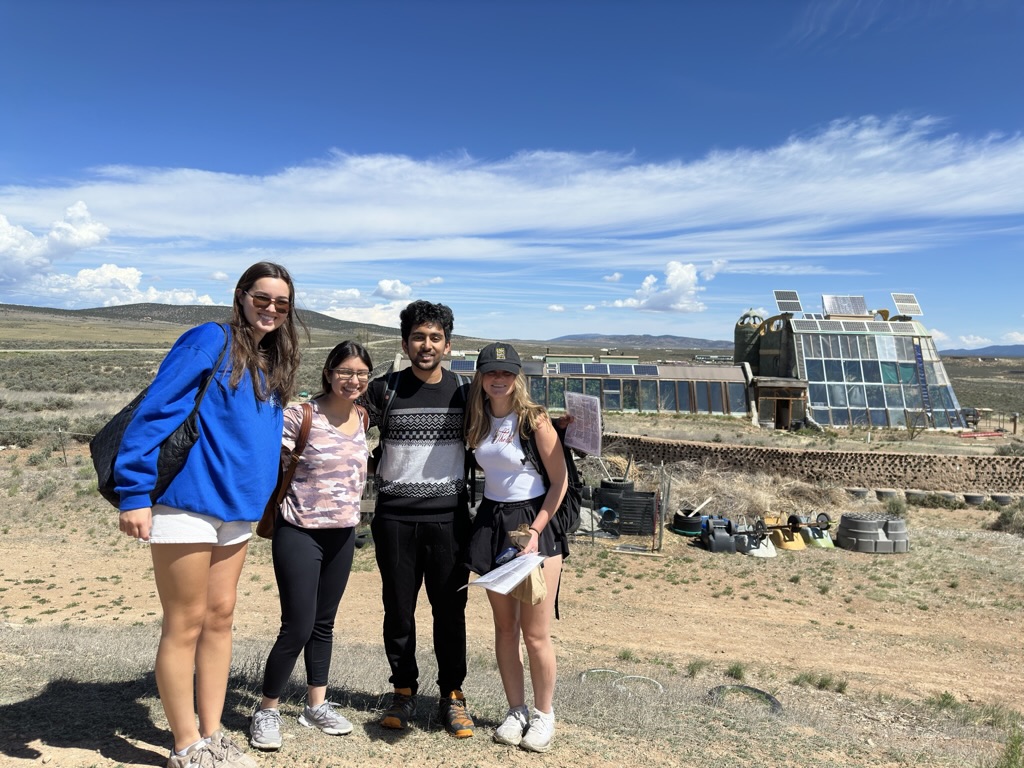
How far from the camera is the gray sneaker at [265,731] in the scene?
120 inches

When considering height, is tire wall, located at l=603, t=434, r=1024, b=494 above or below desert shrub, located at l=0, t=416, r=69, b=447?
below

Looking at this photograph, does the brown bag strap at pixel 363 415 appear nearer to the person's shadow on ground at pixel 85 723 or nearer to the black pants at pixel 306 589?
the black pants at pixel 306 589

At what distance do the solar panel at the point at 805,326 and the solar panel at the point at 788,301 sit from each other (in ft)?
3.02

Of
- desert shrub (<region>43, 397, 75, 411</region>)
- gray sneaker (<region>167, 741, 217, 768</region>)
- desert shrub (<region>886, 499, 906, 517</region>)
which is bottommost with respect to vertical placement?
desert shrub (<region>886, 499, 906, 517</region>)

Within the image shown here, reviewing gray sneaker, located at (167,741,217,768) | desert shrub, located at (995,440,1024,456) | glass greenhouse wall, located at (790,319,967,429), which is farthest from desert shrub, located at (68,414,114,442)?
desert shrub, located at (995,440,1024,456)

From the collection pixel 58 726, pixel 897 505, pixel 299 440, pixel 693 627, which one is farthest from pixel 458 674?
pixel 897 505

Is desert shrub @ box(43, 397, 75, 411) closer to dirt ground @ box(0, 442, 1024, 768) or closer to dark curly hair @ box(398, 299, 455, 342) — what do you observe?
dirt ground @ box(0, 442, 1024, 768)

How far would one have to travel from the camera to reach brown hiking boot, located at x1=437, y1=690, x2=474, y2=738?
11.1 feet

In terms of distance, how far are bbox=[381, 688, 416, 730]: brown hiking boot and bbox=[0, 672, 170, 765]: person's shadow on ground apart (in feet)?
3.31

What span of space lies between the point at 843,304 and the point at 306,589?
28350mm

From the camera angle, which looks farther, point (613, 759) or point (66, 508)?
point (66, 508)

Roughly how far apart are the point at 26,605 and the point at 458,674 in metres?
7.27

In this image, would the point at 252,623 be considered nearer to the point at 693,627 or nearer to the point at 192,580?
the point at 693,627

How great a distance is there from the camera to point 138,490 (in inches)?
93.8
